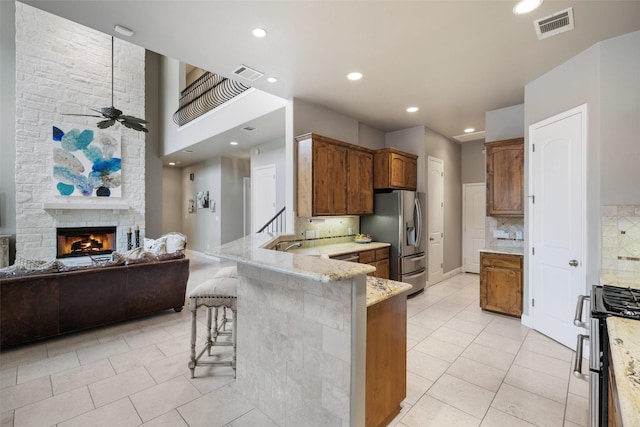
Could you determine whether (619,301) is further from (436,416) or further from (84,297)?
(84,297)

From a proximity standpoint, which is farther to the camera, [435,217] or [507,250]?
[435,217]

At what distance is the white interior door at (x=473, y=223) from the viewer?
6.56 meters

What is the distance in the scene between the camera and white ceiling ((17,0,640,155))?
7.38 feet

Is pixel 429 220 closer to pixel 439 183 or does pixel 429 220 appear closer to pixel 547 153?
pixel 439 183

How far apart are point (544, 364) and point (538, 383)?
0.43m

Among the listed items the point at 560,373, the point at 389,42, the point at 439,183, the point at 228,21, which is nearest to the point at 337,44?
the point at 389,42

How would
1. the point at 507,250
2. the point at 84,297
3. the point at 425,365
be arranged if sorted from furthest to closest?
the point at 507,250 < the point at 84,297 < the point at 425,365

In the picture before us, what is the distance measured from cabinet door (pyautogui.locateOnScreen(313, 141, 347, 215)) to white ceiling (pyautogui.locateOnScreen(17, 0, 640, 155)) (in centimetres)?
80

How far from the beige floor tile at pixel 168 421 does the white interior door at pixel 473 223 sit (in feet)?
21.1

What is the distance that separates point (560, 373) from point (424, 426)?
1592 mm

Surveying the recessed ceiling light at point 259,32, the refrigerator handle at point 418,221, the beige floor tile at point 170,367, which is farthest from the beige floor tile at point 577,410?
the recessed ceiling light at point 259,32

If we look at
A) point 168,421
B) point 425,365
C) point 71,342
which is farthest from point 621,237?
point 71,342

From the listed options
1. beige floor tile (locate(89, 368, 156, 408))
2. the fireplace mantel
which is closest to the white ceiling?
beige floor tile (locate(89, 368, 156, 408))

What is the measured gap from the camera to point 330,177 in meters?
4.19
